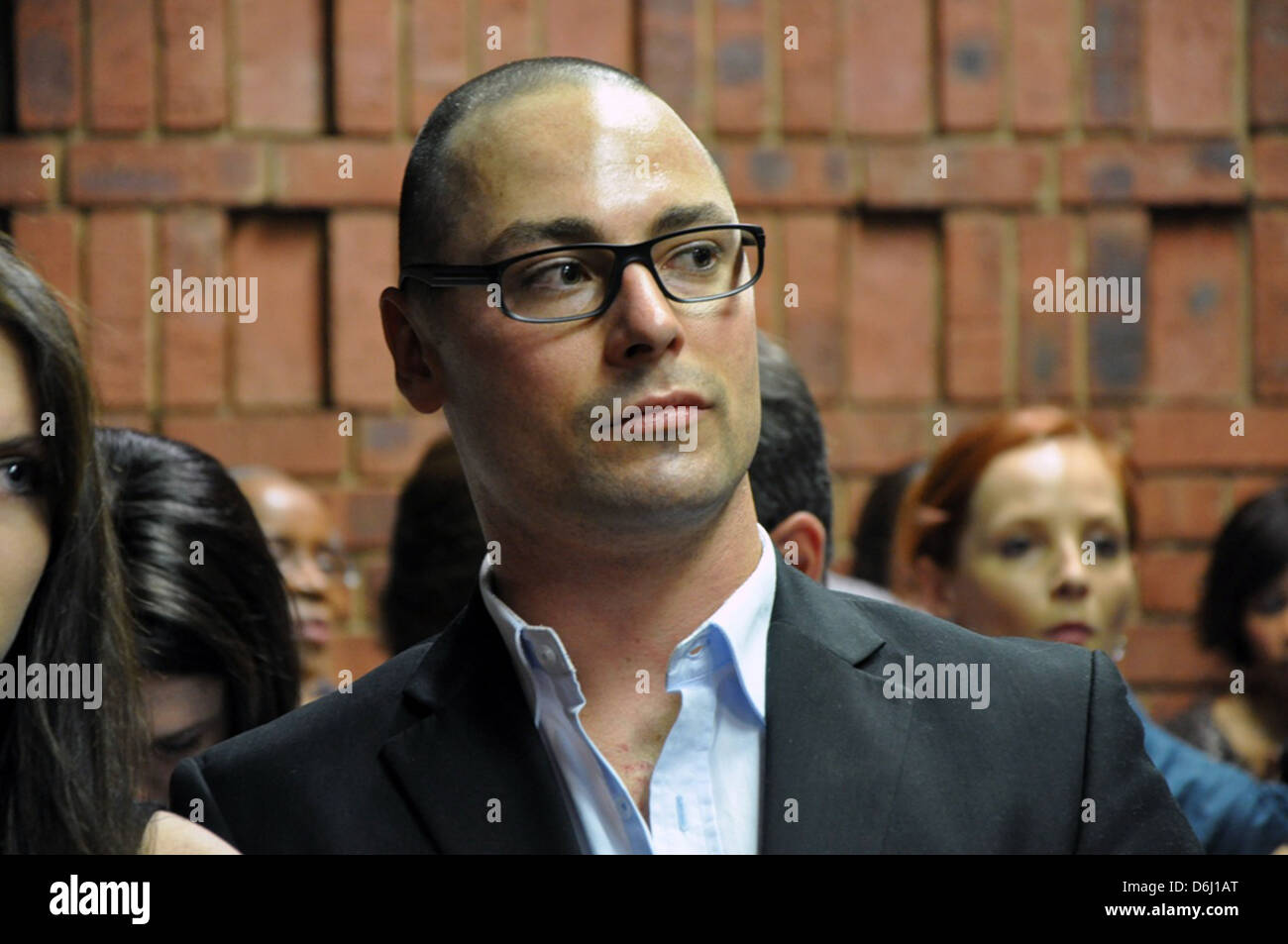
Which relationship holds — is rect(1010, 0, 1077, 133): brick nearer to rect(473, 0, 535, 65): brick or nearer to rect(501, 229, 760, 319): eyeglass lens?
rect(473, 0, 535, 65): brick

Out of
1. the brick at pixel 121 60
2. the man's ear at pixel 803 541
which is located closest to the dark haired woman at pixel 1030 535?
the man's ear at pixel 803 541

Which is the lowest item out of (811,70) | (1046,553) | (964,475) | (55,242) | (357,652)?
(357,652)

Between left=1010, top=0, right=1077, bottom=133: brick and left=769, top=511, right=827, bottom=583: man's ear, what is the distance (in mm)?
1889

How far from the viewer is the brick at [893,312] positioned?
3.61 meters

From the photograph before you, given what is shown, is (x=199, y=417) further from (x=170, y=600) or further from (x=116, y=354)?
(x=170, y=600)

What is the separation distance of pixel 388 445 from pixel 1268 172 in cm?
181

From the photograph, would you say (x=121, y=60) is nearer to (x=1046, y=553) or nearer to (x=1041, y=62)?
(x=1041, y=62)

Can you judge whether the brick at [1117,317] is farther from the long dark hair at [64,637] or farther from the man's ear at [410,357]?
the long dark hair at [64,637]

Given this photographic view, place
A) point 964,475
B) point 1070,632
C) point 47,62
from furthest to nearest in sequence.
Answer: point 47,62, point 964,475, point 1070,632

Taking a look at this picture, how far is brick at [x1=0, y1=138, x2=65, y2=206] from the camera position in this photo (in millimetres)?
3500

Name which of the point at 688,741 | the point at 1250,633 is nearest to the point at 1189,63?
the point at 1250,633

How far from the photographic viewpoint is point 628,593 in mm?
1438

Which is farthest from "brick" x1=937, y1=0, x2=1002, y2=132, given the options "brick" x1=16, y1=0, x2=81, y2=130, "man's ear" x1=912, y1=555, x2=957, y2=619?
"brick" x1=16, y1=0, x2=81, y2=130
